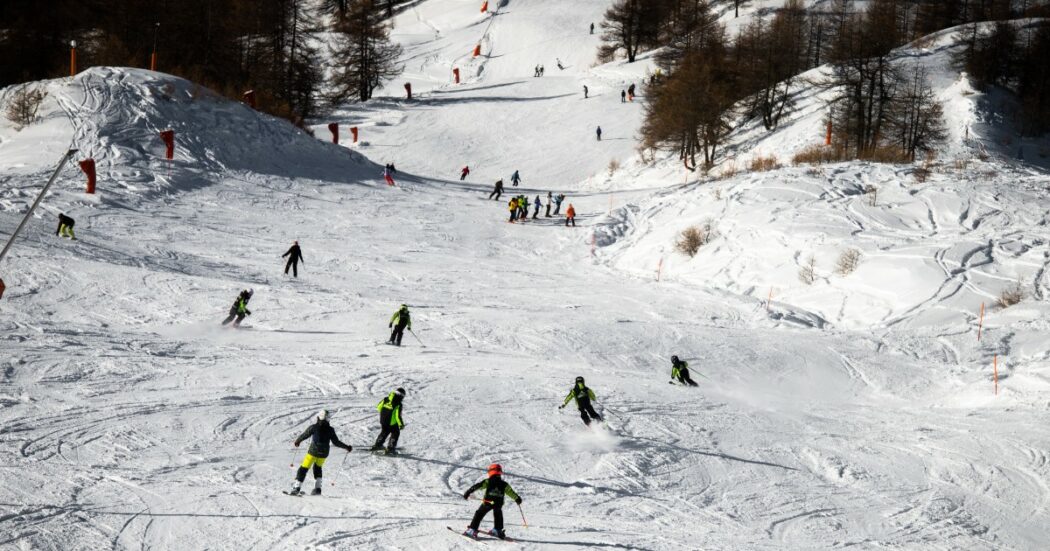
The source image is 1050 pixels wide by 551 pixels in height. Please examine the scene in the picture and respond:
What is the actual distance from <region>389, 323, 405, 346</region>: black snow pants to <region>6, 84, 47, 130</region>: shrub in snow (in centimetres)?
2227

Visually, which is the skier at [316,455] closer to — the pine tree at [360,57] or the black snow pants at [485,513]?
the black snow pants at [485,513]

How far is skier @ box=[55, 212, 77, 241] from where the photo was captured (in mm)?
22125

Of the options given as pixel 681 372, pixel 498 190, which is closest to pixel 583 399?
pixel 681 372

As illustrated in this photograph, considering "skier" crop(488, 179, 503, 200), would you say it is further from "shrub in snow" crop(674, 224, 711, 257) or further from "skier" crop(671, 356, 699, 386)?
"skier" crop(671, 356, 699, 386)

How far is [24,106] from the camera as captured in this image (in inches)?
1236

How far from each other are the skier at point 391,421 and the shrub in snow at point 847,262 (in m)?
16.3

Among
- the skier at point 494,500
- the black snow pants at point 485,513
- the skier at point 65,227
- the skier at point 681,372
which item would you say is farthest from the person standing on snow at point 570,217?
the black snow pants at point 485,513

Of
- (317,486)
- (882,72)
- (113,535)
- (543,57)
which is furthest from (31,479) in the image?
(543,57)

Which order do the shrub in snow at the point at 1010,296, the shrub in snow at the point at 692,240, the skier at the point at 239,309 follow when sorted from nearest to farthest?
1. the skier at the point at 239,309
2. the shrub in snow at the point at 1010,296
3. the shrub in snow at the point at 692,240

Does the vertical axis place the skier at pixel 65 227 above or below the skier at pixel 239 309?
above

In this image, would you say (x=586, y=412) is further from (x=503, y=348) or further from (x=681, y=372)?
(x=503, y=348)

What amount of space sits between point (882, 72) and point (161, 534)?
35.4m

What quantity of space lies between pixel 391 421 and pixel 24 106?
27.7 meters

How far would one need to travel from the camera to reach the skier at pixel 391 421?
11.6m
